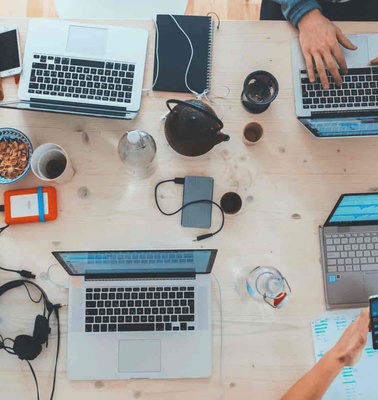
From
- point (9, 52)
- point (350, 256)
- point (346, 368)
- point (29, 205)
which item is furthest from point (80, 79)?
point (346, 368)

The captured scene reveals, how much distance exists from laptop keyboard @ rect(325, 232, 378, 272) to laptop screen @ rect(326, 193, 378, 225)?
0.03 m

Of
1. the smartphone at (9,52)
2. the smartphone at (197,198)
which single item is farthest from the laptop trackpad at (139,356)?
the smartphone at (9,52)

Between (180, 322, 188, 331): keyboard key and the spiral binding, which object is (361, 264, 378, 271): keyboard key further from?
the spiral binding

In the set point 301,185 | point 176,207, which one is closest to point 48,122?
point 176,207

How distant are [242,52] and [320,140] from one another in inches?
12.4

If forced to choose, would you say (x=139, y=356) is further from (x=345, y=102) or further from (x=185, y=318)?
(x=345, y=102)

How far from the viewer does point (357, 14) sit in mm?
1372

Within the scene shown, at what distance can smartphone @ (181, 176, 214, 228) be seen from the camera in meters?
1.07

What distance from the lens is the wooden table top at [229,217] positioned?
40.3 inches

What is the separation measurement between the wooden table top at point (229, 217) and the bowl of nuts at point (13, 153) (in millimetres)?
42

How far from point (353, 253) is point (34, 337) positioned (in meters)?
0.79

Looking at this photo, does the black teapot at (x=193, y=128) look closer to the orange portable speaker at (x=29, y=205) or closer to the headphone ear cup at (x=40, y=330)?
the orange portable speaker at (x=29, y=205)

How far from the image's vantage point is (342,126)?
1.10 metres

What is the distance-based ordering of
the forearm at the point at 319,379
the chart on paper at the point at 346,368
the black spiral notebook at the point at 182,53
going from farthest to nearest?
the black spiral notebook at the point at 182,53, the chart on paper at the point at 346,368, the forearm at the point at 319,379
